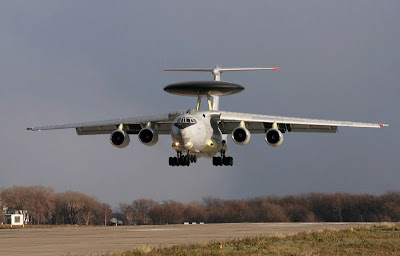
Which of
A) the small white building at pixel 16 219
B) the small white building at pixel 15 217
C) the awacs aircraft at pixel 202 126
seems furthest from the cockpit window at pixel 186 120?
the small white building at pixel 16 219

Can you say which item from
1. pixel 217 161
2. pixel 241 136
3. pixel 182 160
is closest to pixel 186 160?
pixel 182 160

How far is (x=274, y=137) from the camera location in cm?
3731

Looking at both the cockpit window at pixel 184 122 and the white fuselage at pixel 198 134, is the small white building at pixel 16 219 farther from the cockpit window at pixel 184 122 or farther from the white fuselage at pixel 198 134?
the cockpit window at pixel 184 122

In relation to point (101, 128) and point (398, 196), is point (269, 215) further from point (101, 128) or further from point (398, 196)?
point (101, 128)

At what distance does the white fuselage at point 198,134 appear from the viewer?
111 feet

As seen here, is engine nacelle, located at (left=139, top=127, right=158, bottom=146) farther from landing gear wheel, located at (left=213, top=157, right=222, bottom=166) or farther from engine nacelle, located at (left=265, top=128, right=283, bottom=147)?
engine nacelle, located at (left=265, top=128, right=283, bottom=147)

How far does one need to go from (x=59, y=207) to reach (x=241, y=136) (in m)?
48.7

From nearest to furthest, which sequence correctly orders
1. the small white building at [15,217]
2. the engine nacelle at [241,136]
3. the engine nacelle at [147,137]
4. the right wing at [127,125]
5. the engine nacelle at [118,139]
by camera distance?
1. the engine nacelle at [241,136]
2. the engine nacelle at [147,137]
3. the engine nacelle at [118,139]
4. the right wing at [127,125]
5. the small white building at [15,217]

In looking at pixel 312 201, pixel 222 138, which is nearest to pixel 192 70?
pixel 222 138

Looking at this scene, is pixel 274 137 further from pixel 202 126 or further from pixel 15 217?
pixel 15 217

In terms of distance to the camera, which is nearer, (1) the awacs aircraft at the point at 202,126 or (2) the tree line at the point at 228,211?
(1) the awacs aircraft at the point at 202,126

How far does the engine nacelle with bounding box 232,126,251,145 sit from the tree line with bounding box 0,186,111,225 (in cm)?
4385

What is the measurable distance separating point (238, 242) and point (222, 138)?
12.1m

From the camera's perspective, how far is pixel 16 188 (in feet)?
282
